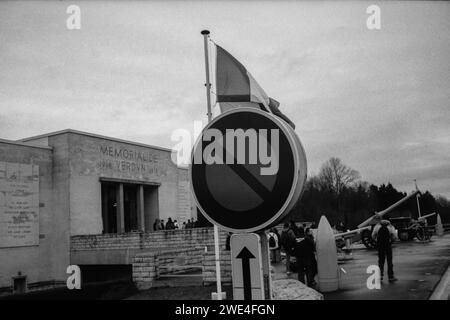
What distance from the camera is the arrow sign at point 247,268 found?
233 cm

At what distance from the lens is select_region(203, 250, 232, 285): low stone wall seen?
11.9 meters

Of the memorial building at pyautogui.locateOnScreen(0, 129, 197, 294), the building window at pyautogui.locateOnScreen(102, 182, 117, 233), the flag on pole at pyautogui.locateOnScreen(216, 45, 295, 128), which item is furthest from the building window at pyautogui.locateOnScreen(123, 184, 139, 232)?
the flag on pole at pyautogui.locateOnScreen(216, 45, 295, 128)

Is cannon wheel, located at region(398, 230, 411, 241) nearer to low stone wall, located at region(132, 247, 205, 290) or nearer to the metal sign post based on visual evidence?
low stone wall, located at region(132, 247, 205, 290)

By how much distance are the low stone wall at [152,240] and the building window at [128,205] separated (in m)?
5.53

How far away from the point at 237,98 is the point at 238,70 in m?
0.45

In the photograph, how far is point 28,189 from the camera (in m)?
25.0

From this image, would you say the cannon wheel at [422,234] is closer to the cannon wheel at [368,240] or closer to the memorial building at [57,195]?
the cannon wheel at [368,240]

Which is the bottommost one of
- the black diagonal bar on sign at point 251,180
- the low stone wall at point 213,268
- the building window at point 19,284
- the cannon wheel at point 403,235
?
the building window at point 19,284

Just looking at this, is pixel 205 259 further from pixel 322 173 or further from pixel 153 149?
pixel 322 173

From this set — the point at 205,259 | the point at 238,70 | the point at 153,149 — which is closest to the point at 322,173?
the point at 153,149

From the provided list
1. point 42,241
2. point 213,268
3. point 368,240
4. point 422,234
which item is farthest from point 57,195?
point 422,234

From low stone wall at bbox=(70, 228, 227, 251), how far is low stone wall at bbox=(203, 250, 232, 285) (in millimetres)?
6727

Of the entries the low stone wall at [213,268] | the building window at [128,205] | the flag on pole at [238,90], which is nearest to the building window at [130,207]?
the building window at [128,205]

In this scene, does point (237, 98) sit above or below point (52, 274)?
above
